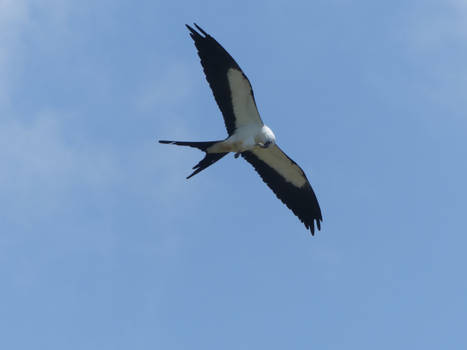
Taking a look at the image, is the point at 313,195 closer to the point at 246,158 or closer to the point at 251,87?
the point at 246,158

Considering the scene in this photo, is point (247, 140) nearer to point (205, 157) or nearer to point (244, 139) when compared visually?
point (244, 139)

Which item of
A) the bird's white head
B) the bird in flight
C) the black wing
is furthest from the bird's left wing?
the black wing

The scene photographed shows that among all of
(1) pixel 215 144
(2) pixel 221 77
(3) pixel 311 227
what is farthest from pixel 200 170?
(3) pixel 311 227

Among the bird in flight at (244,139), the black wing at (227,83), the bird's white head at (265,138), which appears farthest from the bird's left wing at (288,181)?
the black wing at (227,83)

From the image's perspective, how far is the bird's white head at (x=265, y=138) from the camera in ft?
66.0

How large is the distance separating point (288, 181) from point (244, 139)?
204 centimetres

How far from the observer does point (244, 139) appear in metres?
20.2

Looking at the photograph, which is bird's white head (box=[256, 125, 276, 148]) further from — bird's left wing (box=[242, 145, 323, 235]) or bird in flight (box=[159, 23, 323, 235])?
bird's left wing (box=[242, 145, 323, 235])

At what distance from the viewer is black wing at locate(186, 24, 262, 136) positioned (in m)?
19.6

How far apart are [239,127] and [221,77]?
1250mm

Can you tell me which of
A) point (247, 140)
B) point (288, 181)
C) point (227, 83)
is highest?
point (227, 83)

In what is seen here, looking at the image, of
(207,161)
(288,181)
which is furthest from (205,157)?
(288,181)

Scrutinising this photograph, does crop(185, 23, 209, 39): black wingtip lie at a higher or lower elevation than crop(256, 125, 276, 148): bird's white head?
higher

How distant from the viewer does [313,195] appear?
21750 millimetres
